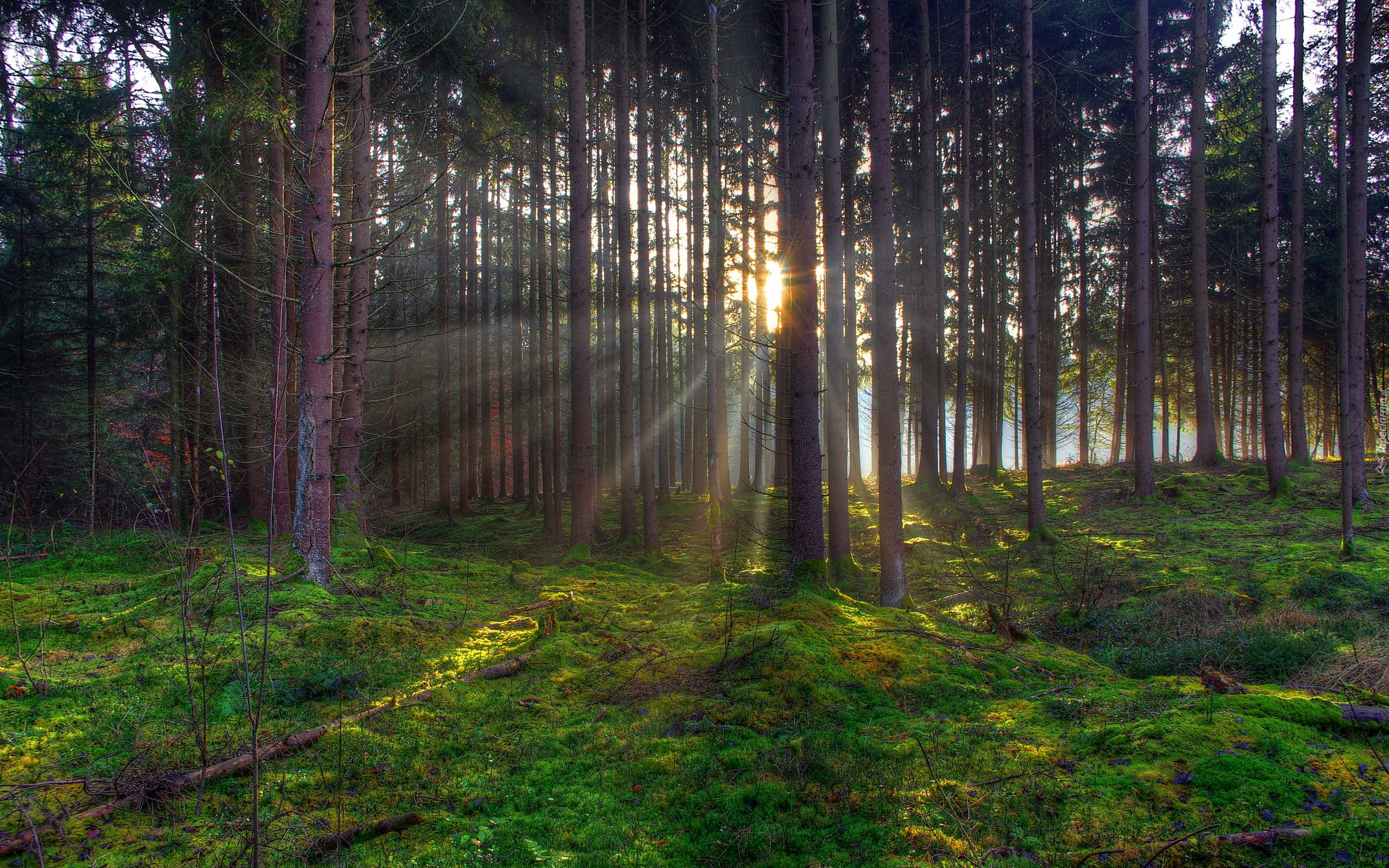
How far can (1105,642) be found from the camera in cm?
645

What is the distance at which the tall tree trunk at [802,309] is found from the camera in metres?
7.98

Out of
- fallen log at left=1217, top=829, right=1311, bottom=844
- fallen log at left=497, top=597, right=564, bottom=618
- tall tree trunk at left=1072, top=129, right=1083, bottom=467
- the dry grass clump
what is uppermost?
tall tree trunk at left=1072, top=129, right=1083, bottom=467

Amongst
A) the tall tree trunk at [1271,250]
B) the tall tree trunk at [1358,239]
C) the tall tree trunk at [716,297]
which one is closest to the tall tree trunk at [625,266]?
the tall tree trunk at [716,297]

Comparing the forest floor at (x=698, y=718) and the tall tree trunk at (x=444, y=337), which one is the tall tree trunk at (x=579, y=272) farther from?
the tall tree trunk at (x=444, y=337)

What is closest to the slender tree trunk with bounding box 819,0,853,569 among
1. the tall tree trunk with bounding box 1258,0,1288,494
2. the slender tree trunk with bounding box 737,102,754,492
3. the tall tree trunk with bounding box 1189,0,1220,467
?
the slender tree trunk with bounding box 737,102,754,492

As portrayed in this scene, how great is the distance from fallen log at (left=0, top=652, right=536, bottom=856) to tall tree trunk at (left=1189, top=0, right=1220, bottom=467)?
21027mm

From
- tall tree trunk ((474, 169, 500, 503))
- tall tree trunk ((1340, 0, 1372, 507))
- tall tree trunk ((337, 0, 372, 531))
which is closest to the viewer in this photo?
tall tree trunk ((1340, 0, 1372, 507))

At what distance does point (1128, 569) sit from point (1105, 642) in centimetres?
389

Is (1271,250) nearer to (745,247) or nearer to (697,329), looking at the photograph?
(745,247)

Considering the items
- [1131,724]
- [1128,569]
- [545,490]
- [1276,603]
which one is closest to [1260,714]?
[1131,724]

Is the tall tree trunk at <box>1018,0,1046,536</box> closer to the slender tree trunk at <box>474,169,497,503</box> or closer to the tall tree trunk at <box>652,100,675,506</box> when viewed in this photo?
the tall tree trunk at <box>652,100,675,506</box>

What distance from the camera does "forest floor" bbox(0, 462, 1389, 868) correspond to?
2.77 metres

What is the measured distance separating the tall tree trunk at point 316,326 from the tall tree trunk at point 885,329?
6972mm

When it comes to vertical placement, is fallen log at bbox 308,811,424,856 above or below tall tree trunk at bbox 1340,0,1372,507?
below
